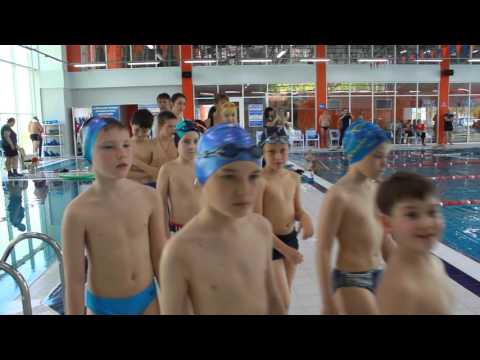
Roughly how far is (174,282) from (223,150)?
1.61 ft

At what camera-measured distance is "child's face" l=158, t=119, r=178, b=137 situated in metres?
4.59

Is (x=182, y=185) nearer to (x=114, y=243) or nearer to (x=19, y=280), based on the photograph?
(x=19, y=280)

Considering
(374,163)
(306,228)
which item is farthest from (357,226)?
(306,228)

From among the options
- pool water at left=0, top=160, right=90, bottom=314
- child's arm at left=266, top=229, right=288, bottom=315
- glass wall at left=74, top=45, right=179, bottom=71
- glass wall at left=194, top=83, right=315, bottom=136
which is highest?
glass wall at left=74, top=45, right=179, bottom=71

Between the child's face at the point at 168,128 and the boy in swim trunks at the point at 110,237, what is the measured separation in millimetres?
2146

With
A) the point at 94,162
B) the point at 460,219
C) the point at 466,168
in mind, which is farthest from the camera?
the point at 466,168

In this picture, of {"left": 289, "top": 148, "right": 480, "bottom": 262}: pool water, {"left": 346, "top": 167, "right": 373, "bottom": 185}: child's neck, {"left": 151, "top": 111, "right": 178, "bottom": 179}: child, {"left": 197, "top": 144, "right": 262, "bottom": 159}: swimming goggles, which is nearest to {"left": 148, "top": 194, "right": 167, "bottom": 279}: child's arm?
{"left": 197, "top": 144, "right": 262, "bottom": 159}: swimming goggles

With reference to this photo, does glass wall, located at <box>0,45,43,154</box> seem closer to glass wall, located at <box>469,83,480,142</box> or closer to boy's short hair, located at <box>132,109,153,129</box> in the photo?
boy's short hair, located at <box>132,109,153,129</box>

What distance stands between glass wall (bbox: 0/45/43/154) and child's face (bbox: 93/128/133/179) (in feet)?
65.0

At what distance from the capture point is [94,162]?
2.33 m
